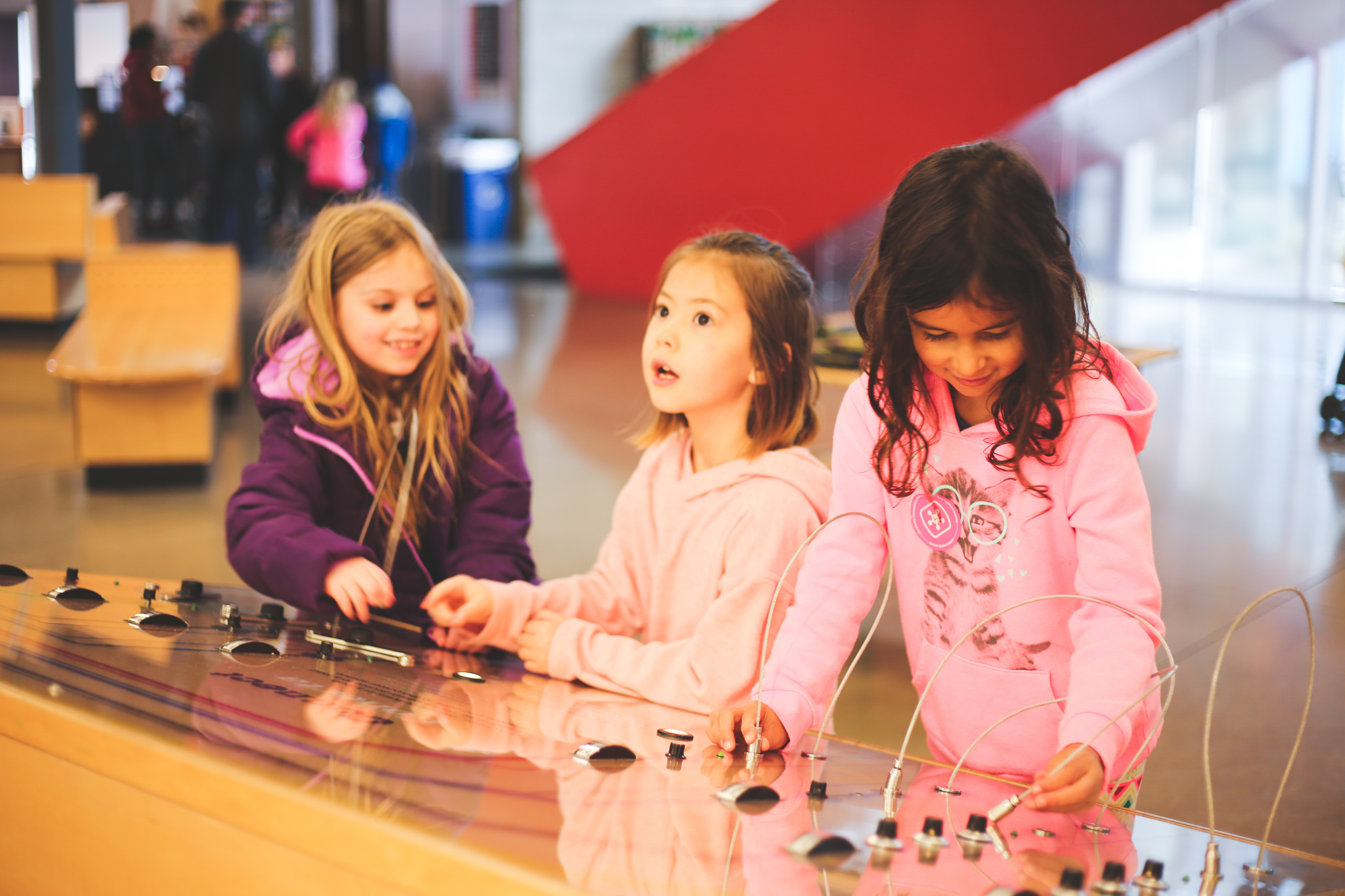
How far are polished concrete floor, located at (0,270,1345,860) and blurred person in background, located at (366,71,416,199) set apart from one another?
319cm

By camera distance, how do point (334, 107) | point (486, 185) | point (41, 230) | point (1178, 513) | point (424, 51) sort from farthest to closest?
point (486, 185) → point (424, 51) → point (334, 107) → point (41, 230) → point (1178, 513)

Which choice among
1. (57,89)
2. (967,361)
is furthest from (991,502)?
(57,89)

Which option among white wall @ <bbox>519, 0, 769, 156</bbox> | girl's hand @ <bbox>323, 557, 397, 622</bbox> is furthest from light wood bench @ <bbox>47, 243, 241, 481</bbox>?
white wall @ <bbox>519, 0, 769, 156</bbox>

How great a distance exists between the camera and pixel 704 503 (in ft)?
5.84

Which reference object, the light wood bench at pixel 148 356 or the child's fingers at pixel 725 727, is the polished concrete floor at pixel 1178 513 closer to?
the light wood bench at pixel 148 356

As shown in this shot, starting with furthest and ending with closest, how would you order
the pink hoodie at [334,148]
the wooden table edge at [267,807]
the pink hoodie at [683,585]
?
the pink hoodie at [334,148] < the pink hoodie at [683,585] < the wooden table edge at [267,807]

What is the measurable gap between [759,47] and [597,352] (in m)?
2.88

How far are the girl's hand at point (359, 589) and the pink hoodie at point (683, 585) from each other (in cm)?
14

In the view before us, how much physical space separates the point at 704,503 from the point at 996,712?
0.55 m

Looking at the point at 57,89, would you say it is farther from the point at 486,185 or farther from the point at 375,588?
the point at 375,588

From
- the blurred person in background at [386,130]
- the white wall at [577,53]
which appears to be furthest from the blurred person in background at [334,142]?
the white wall at [577,53]

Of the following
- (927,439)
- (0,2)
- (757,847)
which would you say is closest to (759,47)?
(0,2)

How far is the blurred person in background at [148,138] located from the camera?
9836mm

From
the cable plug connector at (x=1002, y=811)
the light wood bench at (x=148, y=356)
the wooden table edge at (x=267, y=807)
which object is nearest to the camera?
the wooden table edge at (x=267, y=807)
